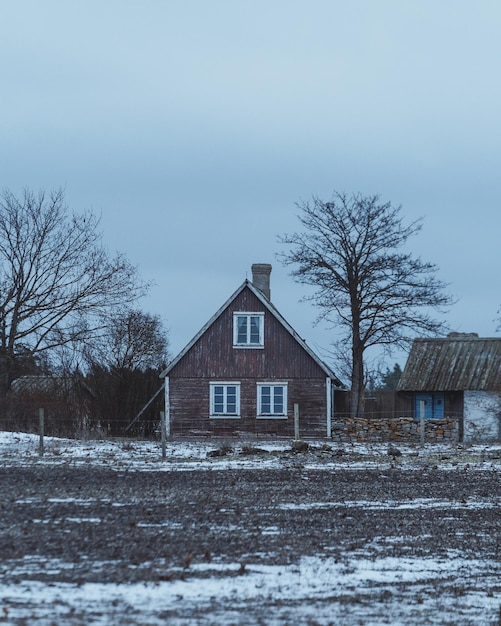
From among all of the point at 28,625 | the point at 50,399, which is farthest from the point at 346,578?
the point at 50,399

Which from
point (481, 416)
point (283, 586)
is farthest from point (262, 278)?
point (283, 586)

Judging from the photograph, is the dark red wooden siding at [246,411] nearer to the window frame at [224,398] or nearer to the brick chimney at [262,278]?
the window frame at [224,398]

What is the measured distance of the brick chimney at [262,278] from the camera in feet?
153

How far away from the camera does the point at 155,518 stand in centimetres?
1435

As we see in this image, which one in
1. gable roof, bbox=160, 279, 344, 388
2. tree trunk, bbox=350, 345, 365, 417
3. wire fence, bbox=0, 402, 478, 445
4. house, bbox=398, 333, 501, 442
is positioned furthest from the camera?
tree trunk, bbox=350, 345, 365, 417

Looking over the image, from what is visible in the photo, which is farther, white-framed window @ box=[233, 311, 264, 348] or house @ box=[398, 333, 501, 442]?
house @ box=[398, 333, 501, 442]

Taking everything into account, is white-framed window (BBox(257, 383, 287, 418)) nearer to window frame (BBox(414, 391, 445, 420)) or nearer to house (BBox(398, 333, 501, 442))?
house (BBox(398, 333, 501, 442))

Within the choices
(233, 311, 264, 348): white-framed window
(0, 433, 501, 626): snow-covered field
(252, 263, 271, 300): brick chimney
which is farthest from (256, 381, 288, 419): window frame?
(0, 433, 501, 626): snow-covered field

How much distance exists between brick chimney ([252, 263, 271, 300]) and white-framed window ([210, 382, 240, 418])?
4746 millimetres

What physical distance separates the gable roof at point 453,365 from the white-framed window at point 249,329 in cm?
936

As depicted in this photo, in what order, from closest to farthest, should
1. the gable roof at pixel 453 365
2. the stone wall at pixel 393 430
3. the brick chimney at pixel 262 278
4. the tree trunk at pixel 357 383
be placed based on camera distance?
the stone wall at pixel 393 430 → the brick chimney at pixel 262 278 → the gable roof at pixel 453 365 → the tree trunk at pixel 357 383

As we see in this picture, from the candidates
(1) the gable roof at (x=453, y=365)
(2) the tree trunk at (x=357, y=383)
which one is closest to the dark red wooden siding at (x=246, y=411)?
(2) the tree trunk at (x=357, y=383)

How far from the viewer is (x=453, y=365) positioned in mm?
50000

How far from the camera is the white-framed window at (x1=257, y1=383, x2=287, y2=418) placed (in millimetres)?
43594
